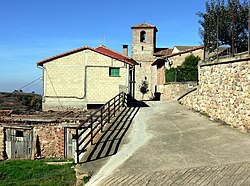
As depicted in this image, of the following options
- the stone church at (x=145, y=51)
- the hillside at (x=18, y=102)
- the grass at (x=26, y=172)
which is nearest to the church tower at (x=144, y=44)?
the stone church at (x=145, y=51)

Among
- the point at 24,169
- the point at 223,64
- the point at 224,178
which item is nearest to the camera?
the point at 224,178

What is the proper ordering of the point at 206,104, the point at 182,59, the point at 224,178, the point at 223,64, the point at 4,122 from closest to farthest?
the point at 224,178 < the point at 223,64 < the point at 206,104 < the point at 4,122 < the point at 182,59

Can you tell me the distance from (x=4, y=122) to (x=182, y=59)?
68.2 feet

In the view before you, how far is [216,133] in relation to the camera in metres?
11.2

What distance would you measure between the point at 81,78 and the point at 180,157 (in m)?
16.6

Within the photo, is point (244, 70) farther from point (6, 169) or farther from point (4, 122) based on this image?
point (4, 122)

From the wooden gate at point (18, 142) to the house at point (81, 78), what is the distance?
731cm

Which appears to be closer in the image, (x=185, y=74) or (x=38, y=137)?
(x=38, y=137)

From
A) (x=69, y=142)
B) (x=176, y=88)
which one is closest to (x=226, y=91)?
(x=69, y=142)

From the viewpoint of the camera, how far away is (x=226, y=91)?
43.4ft

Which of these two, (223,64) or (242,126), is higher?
(223,64)

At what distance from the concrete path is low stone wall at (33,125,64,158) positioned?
5.01 m

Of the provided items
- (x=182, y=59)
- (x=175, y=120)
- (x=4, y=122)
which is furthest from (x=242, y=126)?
(x=182, y=59)

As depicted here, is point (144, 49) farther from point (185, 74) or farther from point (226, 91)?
point (226, 91)
